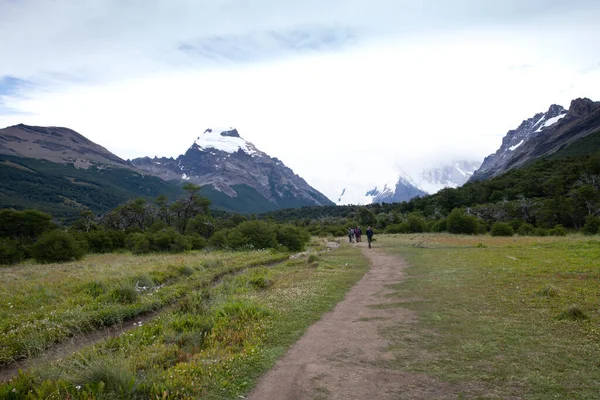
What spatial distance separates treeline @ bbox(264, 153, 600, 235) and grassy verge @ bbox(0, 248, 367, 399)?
4903 cm

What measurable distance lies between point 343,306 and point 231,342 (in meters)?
5.43

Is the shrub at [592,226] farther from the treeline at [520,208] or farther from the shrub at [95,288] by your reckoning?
the shrub at [95,288]

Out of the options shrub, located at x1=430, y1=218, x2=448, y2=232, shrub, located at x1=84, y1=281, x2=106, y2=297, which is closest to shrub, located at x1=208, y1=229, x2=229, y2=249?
shrub, located at x1=84, y1=281, x2=106, y2=297

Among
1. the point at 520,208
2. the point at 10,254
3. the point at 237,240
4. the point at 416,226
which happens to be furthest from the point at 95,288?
the point at 520,208

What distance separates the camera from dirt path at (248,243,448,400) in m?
7.01

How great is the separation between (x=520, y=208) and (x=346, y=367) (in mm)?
73990

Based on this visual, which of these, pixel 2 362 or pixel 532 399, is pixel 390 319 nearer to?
pixel 532 399

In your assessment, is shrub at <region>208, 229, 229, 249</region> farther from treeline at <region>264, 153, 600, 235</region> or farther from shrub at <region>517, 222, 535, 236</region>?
shrub at <region>517, 222, 535, 236</region>

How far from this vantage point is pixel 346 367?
825 centimetres

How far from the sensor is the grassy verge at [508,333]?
7.00 metres

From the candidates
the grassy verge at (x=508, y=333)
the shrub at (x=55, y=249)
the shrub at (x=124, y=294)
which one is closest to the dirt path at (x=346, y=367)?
the grassy verge at (x=508, y=333)

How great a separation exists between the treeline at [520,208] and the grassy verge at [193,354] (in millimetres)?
49028

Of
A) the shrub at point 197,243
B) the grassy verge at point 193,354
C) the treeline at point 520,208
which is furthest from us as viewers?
the treeline at point 520,208

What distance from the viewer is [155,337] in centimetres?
1174
